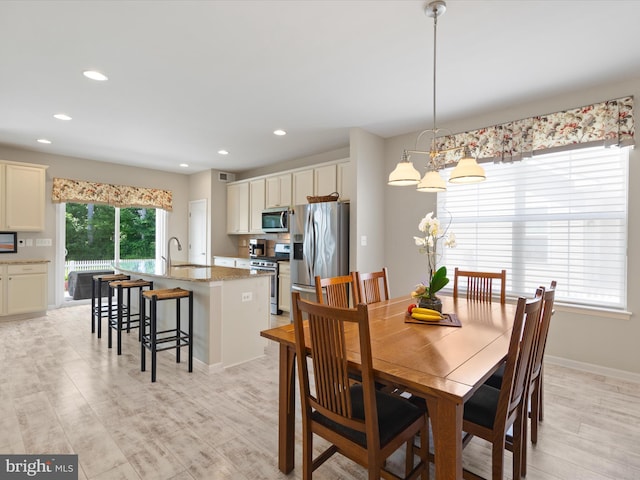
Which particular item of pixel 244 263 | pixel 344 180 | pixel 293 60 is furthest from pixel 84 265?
pixel 293 60

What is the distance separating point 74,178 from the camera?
5637 mm

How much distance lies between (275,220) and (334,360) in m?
4.46

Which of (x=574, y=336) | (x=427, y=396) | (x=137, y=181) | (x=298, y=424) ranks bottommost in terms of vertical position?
(x=298, y=424)

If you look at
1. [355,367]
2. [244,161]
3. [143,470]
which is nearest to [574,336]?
[355,367]

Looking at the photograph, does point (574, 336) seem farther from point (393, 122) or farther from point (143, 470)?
point (143, 470)

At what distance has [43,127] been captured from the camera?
4129 millimetres

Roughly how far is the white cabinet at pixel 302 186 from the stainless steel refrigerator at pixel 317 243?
0.51 metres

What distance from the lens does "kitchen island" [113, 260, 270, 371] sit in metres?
3.04

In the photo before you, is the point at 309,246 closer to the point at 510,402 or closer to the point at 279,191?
the point at 279,191

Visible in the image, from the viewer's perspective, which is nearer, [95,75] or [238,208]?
[95,75]

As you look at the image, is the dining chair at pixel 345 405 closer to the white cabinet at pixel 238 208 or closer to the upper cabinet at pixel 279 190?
the upper cabinet at pixel 279 190

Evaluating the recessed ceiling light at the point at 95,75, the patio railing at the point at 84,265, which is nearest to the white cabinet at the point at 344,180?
the recessed ceiling light at the point at 95,75

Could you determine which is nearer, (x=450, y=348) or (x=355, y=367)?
(x=355, y=367)

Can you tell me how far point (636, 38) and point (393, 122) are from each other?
6.79 ft
